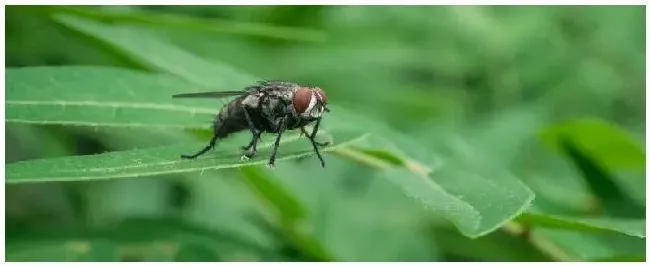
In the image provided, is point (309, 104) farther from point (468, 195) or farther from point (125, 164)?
point (125, 164)

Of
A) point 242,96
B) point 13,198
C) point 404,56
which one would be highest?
point 404,56

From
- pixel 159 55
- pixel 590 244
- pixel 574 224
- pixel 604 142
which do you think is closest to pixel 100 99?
pixel 159 55

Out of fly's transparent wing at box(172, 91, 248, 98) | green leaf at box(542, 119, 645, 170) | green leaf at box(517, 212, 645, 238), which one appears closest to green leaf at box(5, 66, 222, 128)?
fly's transparent wing at box(172, 91, 248, 98)

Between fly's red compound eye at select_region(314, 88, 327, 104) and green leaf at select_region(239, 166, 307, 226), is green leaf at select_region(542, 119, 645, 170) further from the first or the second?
fly's red compound eye at select_region(314, 88, 327, 104)

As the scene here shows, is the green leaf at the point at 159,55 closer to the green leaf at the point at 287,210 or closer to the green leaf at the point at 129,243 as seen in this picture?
the green leaf at the point at 287,210
